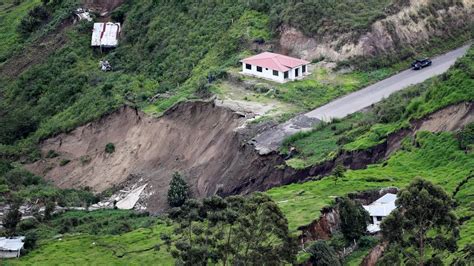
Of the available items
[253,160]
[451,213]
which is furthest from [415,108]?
[451,213]

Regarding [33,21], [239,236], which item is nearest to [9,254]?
[239,236]

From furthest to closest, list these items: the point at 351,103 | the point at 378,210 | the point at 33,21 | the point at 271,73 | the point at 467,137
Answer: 1. the point at 33,21
2. the point at 271,73
3. the point at 351,103
4. the point at 467,137
5. the point at 378,210

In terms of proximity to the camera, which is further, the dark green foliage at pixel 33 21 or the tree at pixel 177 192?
the dark green foliage at pixel 33 21

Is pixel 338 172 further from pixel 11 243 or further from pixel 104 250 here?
pixel 11 243

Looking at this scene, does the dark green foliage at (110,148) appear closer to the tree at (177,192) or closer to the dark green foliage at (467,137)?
the tree at (177,192)

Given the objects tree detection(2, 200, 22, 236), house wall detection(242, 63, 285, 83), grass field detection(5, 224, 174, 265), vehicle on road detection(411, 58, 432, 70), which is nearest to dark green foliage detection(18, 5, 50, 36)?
house wall detection(242, 63, 285, 83)

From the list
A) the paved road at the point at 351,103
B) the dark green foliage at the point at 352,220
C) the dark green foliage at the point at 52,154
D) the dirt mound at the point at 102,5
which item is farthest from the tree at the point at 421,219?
the dirt mound at the point at 102,5
